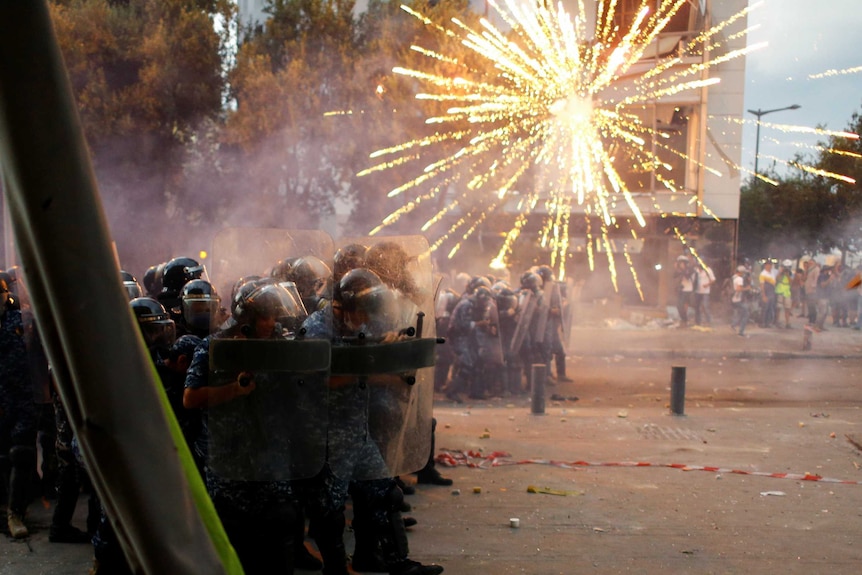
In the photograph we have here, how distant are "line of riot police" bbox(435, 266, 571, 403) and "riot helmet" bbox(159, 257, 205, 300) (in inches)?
226

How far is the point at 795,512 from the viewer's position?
6418 mm

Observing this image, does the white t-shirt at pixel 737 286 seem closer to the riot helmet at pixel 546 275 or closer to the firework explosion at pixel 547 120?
the firework explosion at pixel 547 120

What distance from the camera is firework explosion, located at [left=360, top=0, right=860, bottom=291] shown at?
1598 centimetres

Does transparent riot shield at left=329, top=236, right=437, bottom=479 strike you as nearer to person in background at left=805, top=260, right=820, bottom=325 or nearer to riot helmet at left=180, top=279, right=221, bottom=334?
riot helmet at left=180, top=279, right=221, bottom=334

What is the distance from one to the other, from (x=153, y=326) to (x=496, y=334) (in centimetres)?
763

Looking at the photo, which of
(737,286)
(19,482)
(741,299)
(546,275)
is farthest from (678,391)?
(741,299)

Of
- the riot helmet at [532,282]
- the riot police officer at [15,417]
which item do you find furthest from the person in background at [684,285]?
the riot police officer at [15,417]

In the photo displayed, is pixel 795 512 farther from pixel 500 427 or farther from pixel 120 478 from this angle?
pixel 120 478

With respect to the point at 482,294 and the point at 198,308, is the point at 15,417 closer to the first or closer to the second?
the point at 198,308

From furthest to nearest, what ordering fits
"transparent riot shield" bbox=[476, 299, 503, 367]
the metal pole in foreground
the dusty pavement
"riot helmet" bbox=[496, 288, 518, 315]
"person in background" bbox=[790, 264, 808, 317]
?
"person in background" bbox=[790, 264, 808, 317]
"riot helmet" bbox=[496, 288, 518, 315]
"transparent riot shield" bbox=[476, 299, 503, 367]
the metal pole in foreground
the dusty pavement

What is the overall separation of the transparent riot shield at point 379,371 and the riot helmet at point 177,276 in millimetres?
2261

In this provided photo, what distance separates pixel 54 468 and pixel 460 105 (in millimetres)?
13241

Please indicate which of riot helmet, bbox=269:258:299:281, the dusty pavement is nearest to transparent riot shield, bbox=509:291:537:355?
the dusty pavement

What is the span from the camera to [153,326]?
4.89 m
